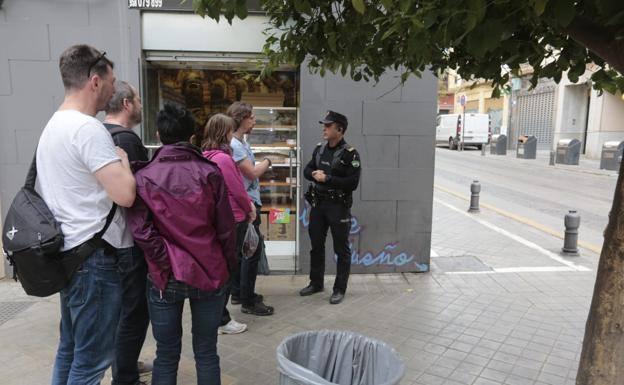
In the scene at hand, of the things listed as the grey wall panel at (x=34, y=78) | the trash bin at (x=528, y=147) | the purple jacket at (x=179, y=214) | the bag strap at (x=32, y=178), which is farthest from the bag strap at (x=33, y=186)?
the trash bin at (x=528, y=147)

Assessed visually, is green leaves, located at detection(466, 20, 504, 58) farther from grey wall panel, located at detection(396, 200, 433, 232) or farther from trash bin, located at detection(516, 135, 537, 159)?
trash bin, located at detection(516, 135, 537, 159)

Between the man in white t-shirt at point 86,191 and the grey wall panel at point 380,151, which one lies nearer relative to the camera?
the man in white t-shirt at point 86,191

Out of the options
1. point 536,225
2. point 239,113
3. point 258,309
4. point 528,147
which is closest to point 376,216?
point 258,309

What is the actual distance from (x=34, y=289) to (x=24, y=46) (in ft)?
12.6

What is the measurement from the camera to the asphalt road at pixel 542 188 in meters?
9.34

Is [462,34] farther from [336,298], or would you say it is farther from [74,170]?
[336,298]

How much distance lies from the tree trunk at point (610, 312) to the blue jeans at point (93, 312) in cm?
221

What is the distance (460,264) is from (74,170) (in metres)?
5.09

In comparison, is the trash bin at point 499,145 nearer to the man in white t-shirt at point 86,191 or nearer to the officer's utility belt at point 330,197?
the officer's utility belt at point 330,197

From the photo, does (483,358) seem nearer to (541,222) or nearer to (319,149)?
(319,149)

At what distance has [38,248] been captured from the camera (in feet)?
6.76

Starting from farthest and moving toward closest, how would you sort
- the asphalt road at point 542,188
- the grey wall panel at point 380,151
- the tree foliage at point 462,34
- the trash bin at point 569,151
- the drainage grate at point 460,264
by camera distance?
1. the trash bin at point 569,151
2. the asphalt road at point 542,188
3. the drainage grate at point 460,264
4. the grey wall panel at point 380,151
5. the tree foliage at point 462,34

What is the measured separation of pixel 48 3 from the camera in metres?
4.91

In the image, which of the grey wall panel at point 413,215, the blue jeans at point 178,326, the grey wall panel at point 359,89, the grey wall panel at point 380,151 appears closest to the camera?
the blue jeans at point 178,326
